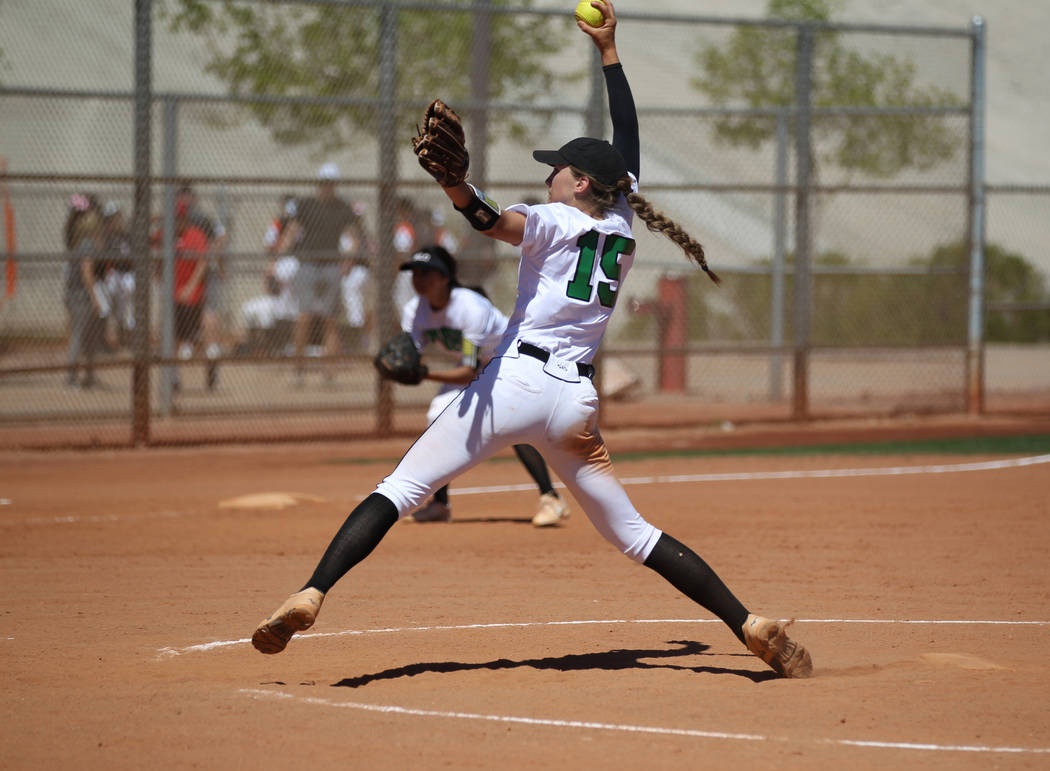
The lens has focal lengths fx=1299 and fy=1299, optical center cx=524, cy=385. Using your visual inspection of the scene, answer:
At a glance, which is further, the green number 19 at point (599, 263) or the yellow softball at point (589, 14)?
the yellow softball at point (589, 14)

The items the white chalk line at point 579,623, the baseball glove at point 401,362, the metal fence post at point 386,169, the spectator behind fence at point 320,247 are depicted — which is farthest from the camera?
the spectator behind fence at point 320,247

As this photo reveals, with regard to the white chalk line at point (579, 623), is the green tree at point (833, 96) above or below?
above

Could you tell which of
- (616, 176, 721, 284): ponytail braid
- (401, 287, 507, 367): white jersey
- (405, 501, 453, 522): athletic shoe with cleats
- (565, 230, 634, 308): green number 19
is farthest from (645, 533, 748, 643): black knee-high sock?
(405, 501, 453, 522): athletic shoe with cleats

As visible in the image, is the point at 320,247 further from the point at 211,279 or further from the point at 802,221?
the point at 802,221

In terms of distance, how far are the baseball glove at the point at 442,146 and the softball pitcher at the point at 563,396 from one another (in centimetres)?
7

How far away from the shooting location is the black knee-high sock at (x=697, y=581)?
5031 mm

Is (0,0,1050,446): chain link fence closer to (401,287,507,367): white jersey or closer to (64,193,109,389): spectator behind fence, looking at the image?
(64,193,109,389): spectator behind fence

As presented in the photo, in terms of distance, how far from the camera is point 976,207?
1548 centimetres

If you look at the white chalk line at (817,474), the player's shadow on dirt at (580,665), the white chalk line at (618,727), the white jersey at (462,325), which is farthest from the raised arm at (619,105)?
the white chalk line at (817,474)

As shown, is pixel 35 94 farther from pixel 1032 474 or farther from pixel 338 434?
pixel 1032 474

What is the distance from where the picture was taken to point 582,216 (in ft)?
16.5

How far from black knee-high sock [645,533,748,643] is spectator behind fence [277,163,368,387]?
10126mm

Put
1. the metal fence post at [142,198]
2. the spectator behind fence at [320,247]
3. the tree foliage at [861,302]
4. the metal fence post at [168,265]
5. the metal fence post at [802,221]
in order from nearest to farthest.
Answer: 1. the metal fence post at [142,198]
2. the metal fence post at [168,265]
3. the metal fence post at [802,221]
4. the spectator behind fence at [320,247]
5. the tree foliage at [861,302]

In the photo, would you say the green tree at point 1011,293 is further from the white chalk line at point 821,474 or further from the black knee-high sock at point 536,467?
the black knee-high sock at point 536,467
